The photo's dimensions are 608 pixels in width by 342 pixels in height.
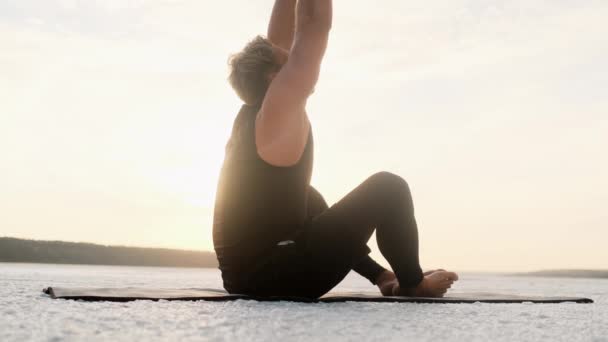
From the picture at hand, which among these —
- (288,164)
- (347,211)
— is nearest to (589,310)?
(347,211)

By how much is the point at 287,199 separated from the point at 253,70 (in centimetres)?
51

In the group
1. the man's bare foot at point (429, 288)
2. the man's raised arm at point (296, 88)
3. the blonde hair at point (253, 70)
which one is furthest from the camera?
the man's bare foot at point (429, 288)

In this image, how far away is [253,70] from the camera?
2.40 metres

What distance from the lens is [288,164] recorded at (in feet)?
7.48

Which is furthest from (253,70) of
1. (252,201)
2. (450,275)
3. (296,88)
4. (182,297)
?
(450,275)

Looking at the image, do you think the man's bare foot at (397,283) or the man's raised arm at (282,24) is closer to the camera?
the man's bare foot at (397,283)

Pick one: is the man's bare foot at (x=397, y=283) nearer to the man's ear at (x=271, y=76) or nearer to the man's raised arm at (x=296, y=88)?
the man's raised arm at (x=296, y=88)

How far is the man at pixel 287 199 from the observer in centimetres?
221

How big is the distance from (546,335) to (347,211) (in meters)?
0.91

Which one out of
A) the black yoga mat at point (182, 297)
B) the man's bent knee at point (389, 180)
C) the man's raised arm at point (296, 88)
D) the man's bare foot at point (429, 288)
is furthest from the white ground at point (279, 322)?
the man's raised arm at point (296, 88)

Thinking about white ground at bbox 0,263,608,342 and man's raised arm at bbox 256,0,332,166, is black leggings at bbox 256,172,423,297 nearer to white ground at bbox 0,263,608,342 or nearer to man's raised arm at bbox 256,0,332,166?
white ground at bbox 0,263,608,342

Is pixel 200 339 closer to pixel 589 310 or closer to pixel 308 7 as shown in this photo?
pixel 308 7

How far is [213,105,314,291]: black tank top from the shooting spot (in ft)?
7.55

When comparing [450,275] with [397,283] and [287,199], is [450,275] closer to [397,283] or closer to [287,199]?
[397,283]
